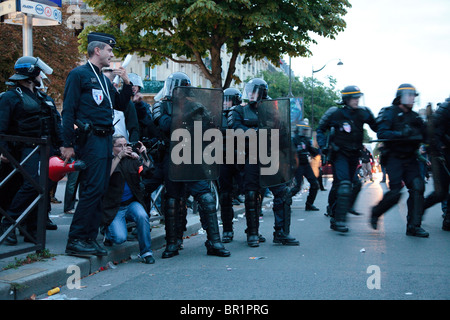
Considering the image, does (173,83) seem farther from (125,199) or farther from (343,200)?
(343,200)

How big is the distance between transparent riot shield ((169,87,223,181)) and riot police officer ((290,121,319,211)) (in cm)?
307

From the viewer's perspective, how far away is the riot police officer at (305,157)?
345 inches

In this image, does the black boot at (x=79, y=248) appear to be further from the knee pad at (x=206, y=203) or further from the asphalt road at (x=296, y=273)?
the knee pad at (x=206, y=203)

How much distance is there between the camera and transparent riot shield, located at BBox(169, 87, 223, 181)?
532cm

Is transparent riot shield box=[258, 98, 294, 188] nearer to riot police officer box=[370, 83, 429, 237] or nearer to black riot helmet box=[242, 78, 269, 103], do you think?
black riot helmet box=[242, 78, 269, 103]

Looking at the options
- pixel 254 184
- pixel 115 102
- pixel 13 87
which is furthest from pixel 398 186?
pixel 13 87

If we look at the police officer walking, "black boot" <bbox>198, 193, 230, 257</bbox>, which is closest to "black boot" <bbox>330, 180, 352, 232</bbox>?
"black boot" <bbox>198, 193, 230, 257</bbox>

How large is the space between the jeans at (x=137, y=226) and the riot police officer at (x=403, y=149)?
115 inches

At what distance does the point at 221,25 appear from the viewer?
1586 cm

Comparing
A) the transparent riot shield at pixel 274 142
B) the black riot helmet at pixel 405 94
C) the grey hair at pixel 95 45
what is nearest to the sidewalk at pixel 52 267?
the transparent riot shield at pixel 274 142

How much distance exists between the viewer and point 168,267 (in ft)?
16.2
